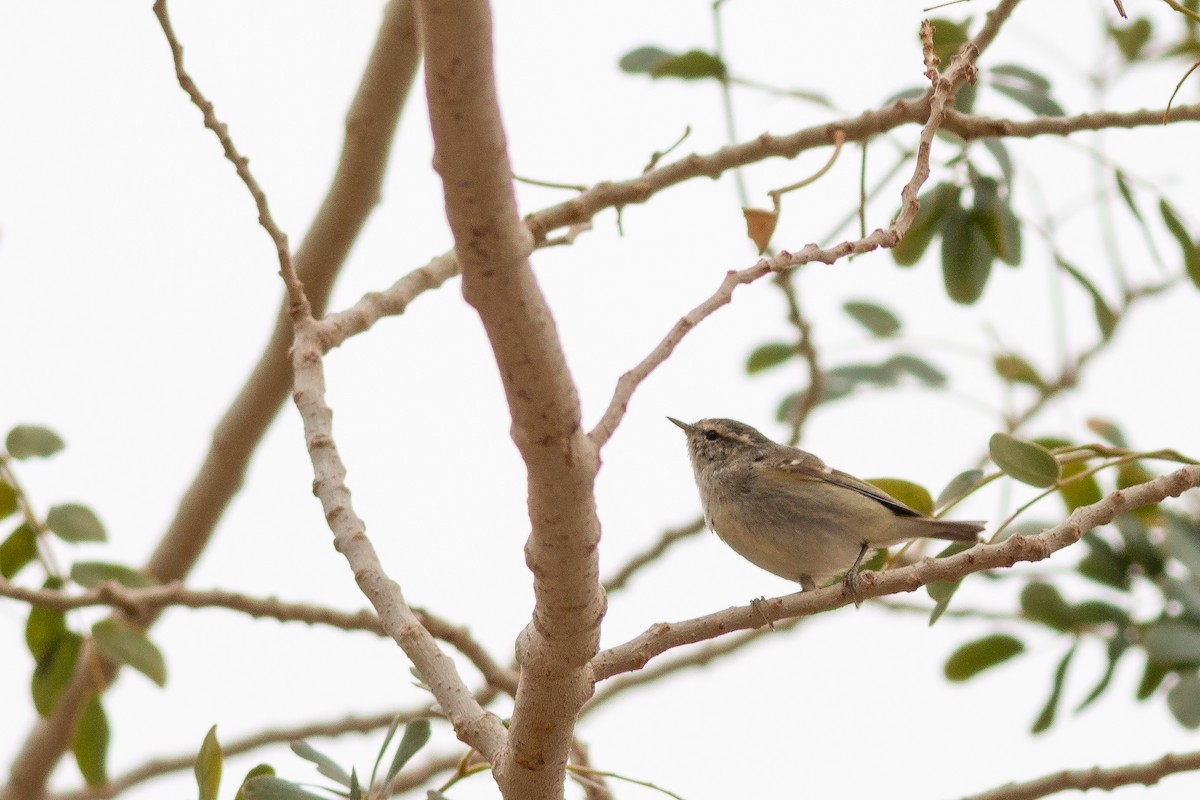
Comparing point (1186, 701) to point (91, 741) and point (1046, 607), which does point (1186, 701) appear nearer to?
point (1046, 607)

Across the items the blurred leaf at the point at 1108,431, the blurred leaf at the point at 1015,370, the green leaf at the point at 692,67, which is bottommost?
the blurred leaf at the point at 1108,431

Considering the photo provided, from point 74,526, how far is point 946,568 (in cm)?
264

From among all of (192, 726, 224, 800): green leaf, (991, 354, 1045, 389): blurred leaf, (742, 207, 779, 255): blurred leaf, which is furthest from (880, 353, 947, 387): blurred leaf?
(192, 726, 224, 800): green leaf

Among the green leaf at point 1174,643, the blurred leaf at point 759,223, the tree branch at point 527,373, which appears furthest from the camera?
the green leaf at point 1174,643

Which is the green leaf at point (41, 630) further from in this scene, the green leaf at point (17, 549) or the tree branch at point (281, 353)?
the tree branch at point (281, 353)

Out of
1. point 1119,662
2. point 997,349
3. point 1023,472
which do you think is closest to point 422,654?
point 1023,472

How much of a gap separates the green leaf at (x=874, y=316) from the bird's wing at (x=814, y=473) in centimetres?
72

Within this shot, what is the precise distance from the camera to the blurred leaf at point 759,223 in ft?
9.18

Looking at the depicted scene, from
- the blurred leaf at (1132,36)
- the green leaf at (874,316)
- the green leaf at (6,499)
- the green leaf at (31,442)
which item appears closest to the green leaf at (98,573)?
the green leaf at (6,499)

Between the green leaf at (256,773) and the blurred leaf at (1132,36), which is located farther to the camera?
the blurred leaf at (1132,36)

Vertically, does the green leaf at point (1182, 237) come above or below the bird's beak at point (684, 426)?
below

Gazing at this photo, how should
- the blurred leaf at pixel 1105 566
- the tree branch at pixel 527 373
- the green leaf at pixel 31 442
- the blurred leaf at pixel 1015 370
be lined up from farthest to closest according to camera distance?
the blurred leaf at pixel 1015 370, the blurred leaf at pixel 1105 566, the green leaf at pixel 31 442, the tree branch at pixel 527 373

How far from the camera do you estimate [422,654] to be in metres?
2.55

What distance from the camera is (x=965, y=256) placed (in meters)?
3.92
